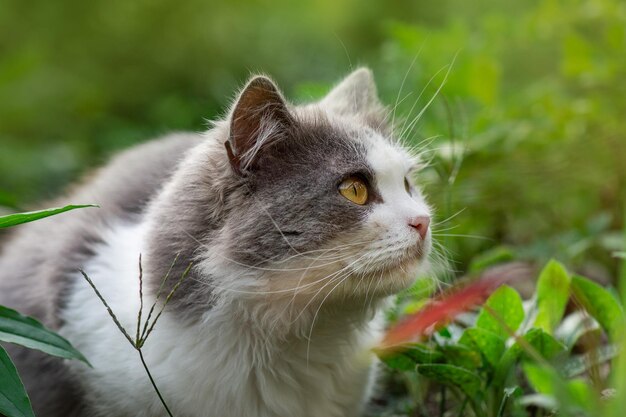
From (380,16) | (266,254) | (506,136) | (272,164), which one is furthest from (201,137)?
(380,16)

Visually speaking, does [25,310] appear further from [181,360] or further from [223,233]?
[223,233]

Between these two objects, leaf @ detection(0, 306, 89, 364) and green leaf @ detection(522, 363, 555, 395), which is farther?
leaf @ detection(0, 306, 89, 364)

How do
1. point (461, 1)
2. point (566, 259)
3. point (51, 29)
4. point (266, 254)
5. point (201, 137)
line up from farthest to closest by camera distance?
point (461, 1), point (51, 29), point (566, 259), point (201, 137), point (266, 254)

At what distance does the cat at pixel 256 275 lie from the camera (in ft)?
5.58

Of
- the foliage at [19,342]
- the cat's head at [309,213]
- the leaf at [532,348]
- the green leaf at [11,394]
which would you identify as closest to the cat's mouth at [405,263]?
the cat's head at [309,213]

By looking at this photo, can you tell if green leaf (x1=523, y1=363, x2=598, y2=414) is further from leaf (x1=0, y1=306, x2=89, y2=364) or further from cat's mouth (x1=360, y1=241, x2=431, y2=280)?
leaf (x1=0, y1=306, x2=89, y2=364)

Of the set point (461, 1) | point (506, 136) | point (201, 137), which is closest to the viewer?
point (201, 137)

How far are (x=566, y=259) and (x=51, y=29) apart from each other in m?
3.69


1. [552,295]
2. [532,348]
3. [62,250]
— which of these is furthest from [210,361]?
[552,295]

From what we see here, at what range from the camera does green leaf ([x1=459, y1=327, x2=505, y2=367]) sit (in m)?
1.79

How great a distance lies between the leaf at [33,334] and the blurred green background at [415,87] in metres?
0.49

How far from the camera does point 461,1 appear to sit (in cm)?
546

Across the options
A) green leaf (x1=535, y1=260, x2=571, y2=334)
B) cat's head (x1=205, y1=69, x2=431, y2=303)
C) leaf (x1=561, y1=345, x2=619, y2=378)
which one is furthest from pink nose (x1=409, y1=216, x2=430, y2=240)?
leaf (x1=561, y1=345, x2=619, y2=378)

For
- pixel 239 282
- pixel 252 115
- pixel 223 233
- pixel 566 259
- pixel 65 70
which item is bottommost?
pixel 566 259
